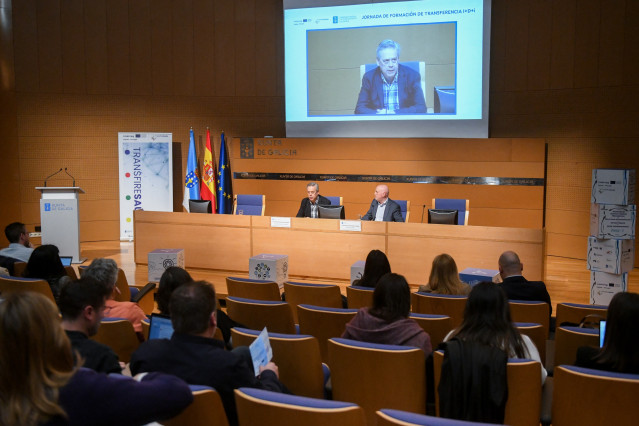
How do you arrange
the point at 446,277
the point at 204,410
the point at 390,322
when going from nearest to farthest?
the point at 204,410 → the point at 390,322 → the point at 446,277

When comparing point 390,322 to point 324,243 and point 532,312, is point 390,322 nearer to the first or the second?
point 532,312

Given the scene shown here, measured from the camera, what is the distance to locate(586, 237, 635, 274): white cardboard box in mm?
5980

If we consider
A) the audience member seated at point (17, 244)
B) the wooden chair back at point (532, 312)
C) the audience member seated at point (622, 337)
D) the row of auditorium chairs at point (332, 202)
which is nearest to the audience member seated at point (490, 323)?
the audience member seated at point (622, 337)

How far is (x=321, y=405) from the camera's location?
1995mm

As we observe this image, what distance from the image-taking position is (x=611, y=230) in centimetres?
599

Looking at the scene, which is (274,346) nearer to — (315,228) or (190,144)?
(315,228)

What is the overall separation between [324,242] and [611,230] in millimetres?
2819

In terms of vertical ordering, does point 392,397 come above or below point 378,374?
below

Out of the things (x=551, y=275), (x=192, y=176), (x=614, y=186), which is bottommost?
(x=551, y=275)

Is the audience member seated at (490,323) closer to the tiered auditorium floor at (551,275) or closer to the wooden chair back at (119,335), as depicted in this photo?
the wooden chair back at (119,335)

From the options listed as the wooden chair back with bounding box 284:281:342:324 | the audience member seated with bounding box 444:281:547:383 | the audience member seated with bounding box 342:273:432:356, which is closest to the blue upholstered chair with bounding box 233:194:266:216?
the wooden chair back with bounding box 284:281:342:324

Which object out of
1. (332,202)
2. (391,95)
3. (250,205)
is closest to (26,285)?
(250,205)

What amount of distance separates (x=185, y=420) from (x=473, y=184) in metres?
7.74

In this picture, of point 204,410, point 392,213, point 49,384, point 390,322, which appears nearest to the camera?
point 49,384
